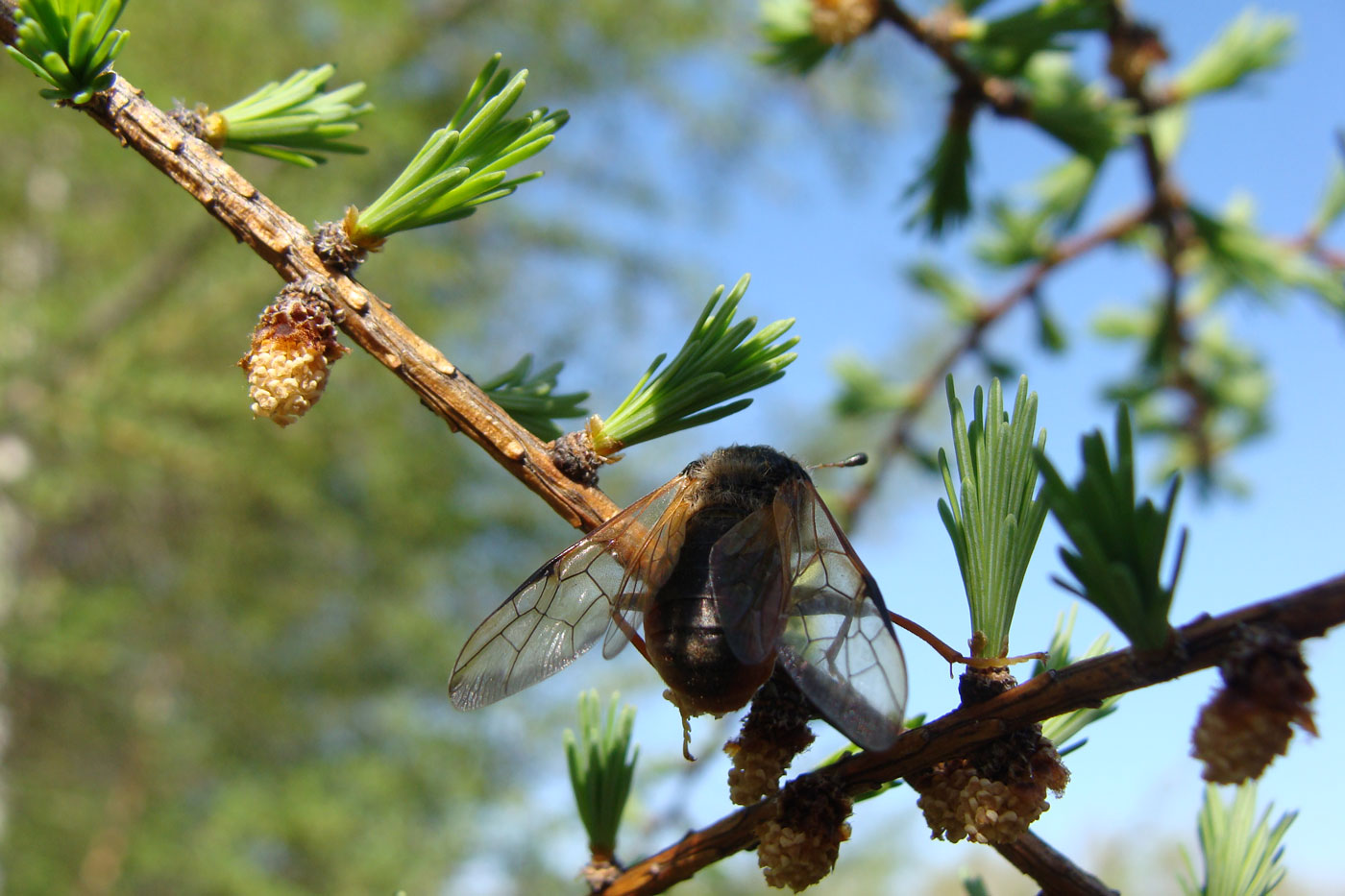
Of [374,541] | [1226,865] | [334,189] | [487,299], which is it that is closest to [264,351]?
[1226,865]

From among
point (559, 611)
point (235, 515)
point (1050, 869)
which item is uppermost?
point (235, 515)

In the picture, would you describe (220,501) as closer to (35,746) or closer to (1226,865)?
(35,746)

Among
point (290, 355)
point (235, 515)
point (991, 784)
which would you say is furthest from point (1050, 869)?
point (235, 515)

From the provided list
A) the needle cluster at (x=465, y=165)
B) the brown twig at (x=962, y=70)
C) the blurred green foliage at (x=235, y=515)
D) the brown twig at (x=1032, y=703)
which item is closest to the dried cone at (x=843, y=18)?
the brown twig at (x=962, y=70)

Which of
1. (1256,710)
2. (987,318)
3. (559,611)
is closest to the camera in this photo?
(1256,710)

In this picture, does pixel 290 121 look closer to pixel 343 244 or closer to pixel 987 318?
pixel 343 244

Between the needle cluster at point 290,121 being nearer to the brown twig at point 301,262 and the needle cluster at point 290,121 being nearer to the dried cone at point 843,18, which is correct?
the brown twig at point 301,262
